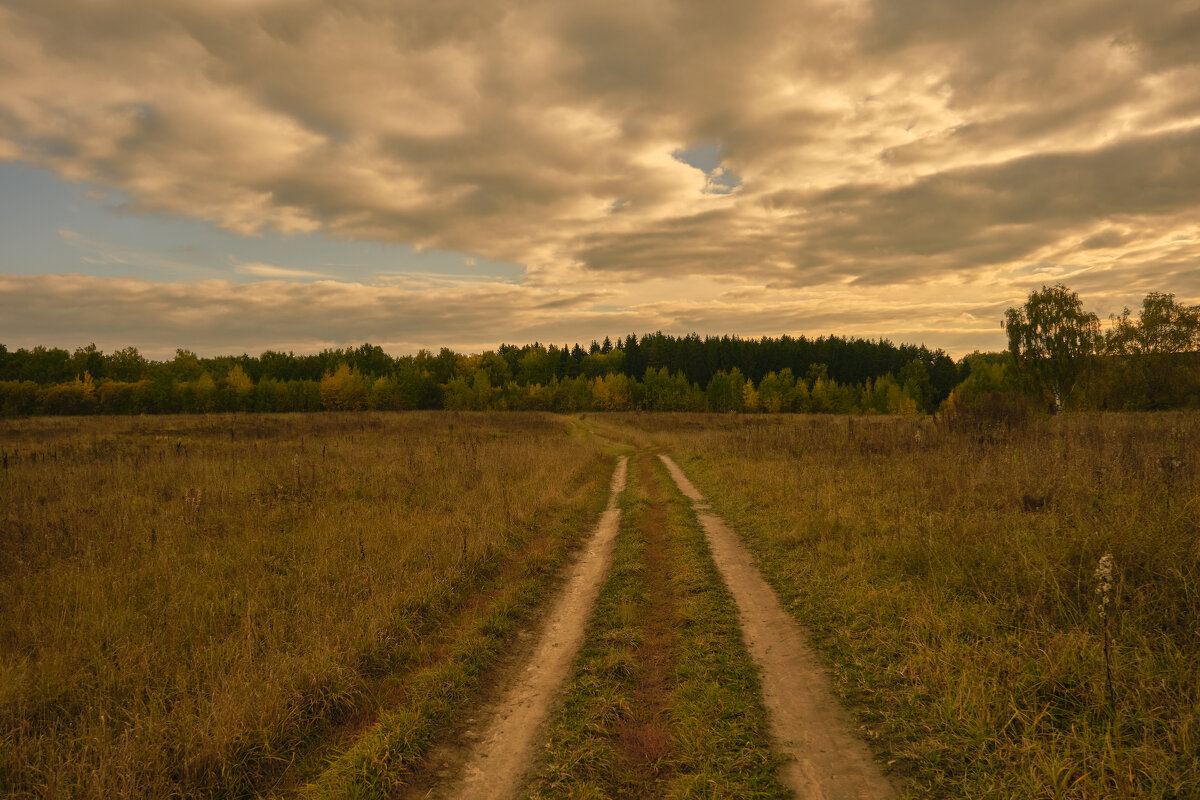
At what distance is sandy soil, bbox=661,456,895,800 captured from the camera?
4148 mm

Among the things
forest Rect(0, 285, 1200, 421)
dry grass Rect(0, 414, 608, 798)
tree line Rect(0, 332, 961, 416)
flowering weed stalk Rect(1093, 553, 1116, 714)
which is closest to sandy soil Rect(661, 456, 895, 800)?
flowering weed stalk Rect(1093, 553, 1116, 714)

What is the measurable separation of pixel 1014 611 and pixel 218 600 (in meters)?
10.5

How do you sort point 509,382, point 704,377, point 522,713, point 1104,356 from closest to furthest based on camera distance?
1. point 522,713
2. point 1104,356
3. point 509,382
4. point 704,377

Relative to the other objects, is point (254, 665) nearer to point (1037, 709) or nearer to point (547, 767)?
point (547, 767)

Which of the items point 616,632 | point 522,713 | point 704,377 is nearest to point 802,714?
point 616,632

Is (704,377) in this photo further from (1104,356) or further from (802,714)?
(802,714)

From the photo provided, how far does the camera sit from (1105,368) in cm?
4372

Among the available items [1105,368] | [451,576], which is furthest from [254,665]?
[1105,368]

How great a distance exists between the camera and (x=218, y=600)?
7473 mm

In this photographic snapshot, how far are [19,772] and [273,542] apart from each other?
6036 mm

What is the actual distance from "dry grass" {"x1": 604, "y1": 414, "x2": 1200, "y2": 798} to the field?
4cm

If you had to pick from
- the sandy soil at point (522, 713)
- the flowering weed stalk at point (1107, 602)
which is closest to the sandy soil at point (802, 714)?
the flowering weed stalk at point (1107, 602)

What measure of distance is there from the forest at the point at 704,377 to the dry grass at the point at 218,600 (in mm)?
20793

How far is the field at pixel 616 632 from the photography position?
14.3ft
